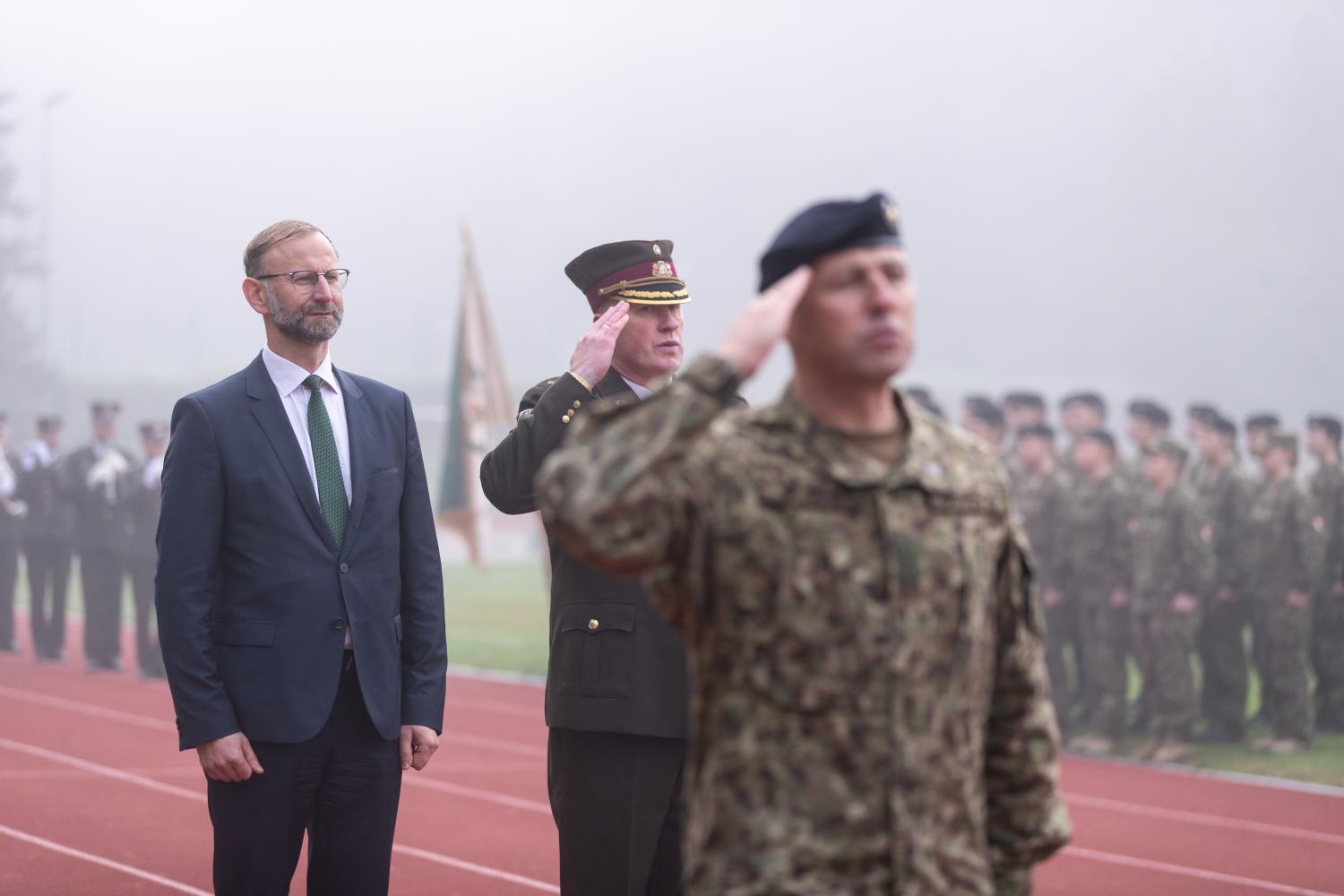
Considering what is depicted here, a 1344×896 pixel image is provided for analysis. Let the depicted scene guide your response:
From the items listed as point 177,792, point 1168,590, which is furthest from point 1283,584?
point 177,792

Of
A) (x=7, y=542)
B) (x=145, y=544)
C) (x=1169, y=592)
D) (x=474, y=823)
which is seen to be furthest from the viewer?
(x=7, y=542)

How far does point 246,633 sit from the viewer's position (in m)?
3.84

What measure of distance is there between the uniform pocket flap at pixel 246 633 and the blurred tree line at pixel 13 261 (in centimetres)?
5412

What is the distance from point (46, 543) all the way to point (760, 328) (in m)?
16.5

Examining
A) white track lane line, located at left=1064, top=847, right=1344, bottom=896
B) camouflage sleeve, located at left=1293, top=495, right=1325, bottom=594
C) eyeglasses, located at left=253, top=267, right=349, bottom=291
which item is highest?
eyeglasses, located at left=253, top=267, right=349, bottom=291

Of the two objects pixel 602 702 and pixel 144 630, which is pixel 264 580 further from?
pixel 144 630

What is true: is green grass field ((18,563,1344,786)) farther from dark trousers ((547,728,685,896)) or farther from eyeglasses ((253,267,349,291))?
eyeglasses ((253,267,349,291))

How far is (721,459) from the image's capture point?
2.41m

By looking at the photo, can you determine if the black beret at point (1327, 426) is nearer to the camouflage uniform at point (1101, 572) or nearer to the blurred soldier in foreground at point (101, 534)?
the camouflage uniform at point (1101, 572)

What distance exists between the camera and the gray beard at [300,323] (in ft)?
13.1

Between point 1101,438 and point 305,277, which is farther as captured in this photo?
point 1101,438

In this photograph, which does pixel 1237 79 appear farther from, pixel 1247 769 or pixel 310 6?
pixel 1247 769

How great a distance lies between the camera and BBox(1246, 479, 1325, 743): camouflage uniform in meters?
11.3

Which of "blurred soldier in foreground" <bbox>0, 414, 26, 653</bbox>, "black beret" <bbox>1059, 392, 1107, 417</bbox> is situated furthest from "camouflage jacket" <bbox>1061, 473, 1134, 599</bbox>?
"blurred soldier in foreground" <bbox>0, 414, 26, 653</bbox>
